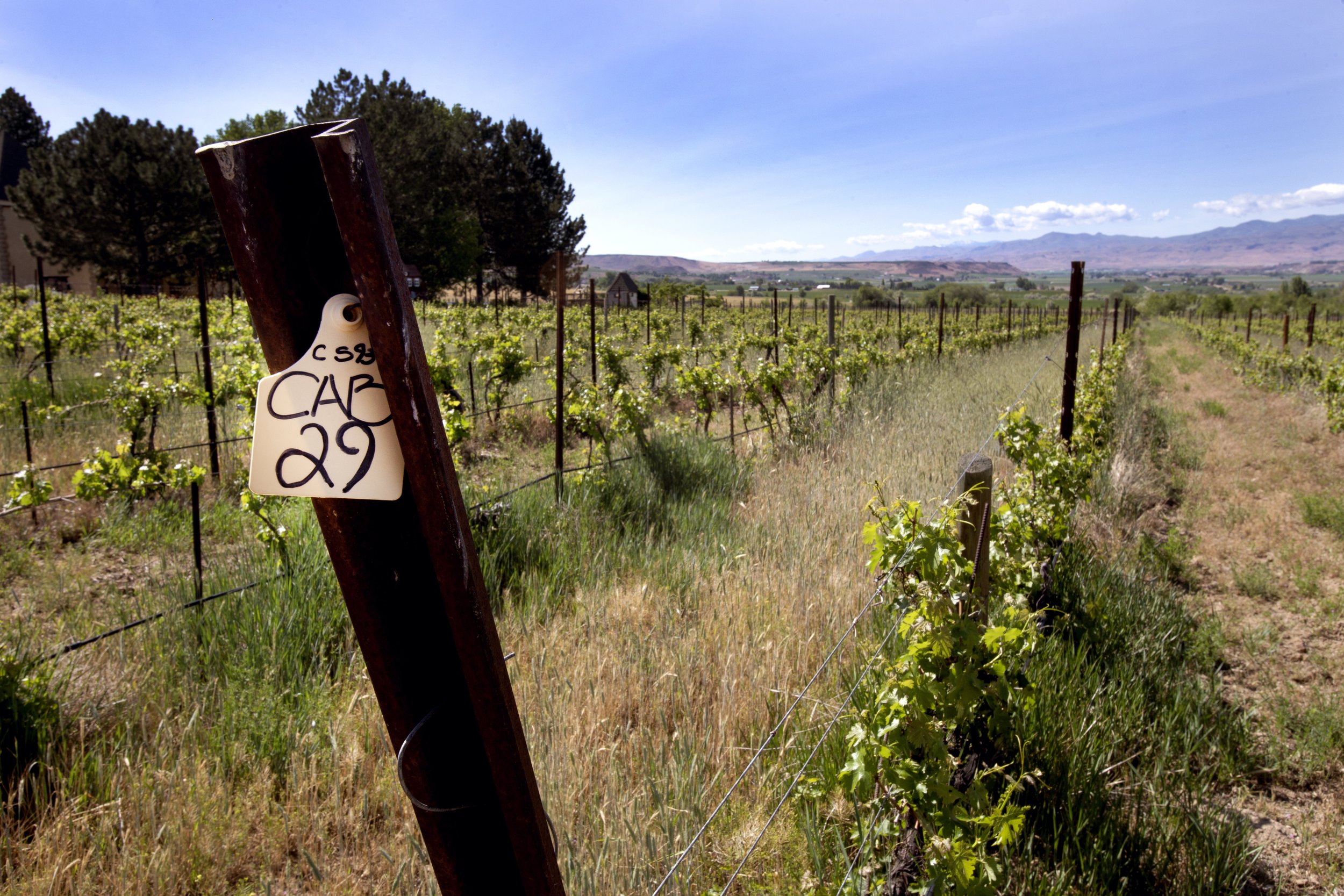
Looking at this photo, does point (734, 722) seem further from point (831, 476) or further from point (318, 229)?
point (831, 476)

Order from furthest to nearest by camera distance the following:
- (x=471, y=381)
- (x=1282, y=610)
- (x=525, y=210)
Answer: (x=525, y=210) → (x=471, y=381) → (x=1282, y=610)

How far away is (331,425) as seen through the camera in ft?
2.69

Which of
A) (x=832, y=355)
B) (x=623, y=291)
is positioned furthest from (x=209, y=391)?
(x=623, y=291)

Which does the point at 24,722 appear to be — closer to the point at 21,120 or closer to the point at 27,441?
the point at 27,441

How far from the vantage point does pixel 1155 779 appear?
2.60 meters

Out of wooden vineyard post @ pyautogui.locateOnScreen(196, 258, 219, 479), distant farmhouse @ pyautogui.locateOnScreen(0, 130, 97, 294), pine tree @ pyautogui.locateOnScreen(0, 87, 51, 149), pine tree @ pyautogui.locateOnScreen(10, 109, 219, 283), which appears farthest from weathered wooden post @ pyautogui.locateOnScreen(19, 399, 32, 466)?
pine tree @ pyautogui.locateOnScreen(0, 87, 51, 149)

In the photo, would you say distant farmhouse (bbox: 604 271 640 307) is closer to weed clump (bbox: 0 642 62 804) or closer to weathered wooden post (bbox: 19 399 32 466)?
weathered wooden post (bbox: 19 399 32 466)

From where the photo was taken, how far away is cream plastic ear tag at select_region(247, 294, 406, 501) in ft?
2.66

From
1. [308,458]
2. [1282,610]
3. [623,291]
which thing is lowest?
[1282,610]

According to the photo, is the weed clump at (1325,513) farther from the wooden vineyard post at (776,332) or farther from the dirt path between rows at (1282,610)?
the wooden vineyard post at (776,332)

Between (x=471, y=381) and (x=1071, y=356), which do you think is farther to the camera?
(x=471, y=381)

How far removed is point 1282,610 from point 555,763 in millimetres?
5053

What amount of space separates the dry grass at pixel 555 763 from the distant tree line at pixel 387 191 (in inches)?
1026

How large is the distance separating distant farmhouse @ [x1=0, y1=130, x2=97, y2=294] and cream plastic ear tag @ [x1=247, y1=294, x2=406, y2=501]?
42828 mm
